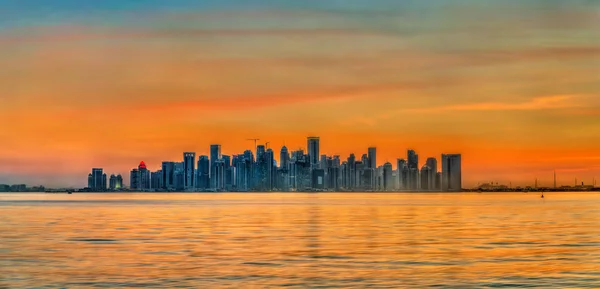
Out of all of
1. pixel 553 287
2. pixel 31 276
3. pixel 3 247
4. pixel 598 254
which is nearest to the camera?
pixel 553 287

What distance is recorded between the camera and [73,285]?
156 ft

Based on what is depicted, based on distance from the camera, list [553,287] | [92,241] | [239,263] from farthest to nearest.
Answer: [92,241] < [239,263] < [553,287]

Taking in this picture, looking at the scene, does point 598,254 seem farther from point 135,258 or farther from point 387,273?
point 135,258

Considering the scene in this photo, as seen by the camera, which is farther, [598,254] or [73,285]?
[598,254]

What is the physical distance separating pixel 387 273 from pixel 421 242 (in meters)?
24.1

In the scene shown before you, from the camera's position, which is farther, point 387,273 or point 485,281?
point 387,273

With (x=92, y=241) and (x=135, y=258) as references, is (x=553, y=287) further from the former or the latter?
(x=92, y=241)

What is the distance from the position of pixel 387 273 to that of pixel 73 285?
61.4ft

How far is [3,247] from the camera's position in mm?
71500

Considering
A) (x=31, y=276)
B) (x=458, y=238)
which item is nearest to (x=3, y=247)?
(x=31, y=276)

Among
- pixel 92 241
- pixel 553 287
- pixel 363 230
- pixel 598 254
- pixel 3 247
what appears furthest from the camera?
pixel 363 230

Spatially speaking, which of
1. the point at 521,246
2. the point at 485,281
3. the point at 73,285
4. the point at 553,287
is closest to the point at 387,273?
the point at 485,281

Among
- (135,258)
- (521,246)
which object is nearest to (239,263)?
(135,258)

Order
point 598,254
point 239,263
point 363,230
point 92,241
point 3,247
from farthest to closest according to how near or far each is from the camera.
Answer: point 363,230
point 92,241
point 3,247
point 598,254
point 239,263
